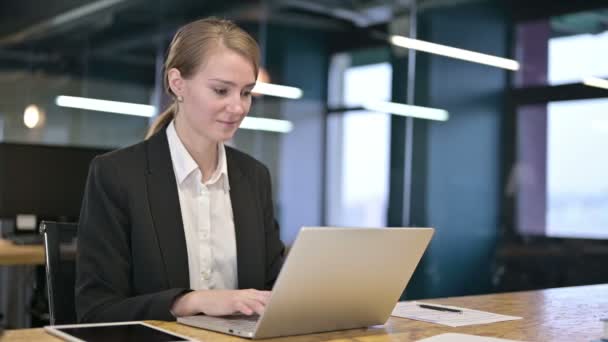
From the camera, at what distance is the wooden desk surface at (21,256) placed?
11.6 ft

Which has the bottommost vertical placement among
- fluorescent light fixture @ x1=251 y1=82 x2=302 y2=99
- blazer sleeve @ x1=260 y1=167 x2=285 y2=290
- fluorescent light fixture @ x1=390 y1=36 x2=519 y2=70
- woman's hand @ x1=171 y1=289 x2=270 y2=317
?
woman's hand @ x1=171 y1=289 x2=270 y2=317

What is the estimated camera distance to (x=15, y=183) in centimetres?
400

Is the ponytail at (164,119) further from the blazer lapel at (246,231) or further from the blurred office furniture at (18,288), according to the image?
the blurred office furniture at (18,288)

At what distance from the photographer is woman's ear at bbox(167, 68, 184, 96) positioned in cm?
202

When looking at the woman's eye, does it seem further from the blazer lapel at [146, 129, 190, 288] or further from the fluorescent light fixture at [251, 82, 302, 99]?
the fluorescent light fixture at [251, 82, 302, 99]

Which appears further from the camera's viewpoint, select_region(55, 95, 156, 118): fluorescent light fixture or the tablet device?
select_region(55, 95, 156, 118): fluorescent light fixture

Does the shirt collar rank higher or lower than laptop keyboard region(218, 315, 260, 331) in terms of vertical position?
higher

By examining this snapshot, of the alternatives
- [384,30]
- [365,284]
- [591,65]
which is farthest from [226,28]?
[384,30]

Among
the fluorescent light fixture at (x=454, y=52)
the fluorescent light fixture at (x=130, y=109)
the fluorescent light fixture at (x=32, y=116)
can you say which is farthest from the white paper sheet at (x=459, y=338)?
the fluorescent light fixture at (x=32, y=116)

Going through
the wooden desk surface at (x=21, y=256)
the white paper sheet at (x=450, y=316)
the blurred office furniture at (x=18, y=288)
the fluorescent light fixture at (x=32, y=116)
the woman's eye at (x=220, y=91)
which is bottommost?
the blurred office furniture at (x=18, y=288)

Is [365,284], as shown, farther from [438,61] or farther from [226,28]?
[438,61]

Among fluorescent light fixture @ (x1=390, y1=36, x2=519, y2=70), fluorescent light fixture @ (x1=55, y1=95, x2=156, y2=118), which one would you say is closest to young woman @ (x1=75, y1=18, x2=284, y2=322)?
fluorescent light fixture @ (x1=390, y1=36, x2=519, y2=70)

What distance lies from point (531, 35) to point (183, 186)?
11.9 feet

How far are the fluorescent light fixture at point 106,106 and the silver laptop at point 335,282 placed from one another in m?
4.55
